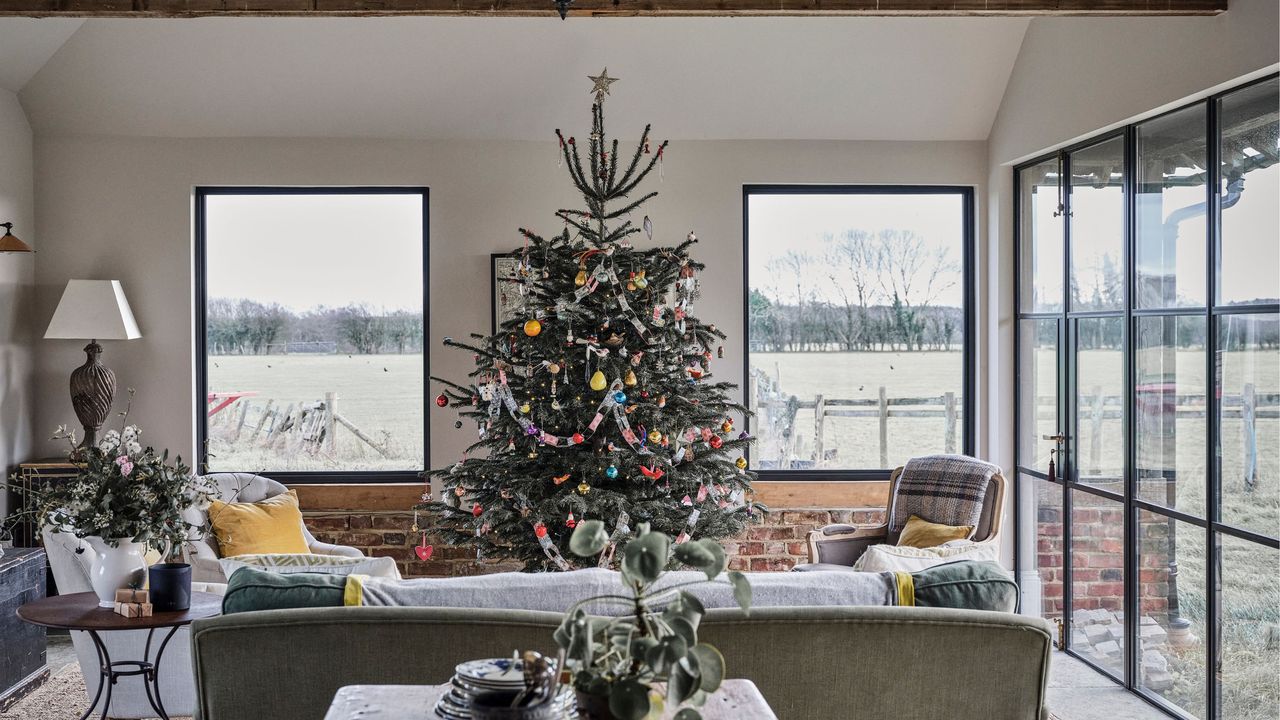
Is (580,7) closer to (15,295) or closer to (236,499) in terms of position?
(236,499)

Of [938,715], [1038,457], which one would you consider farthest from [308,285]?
[938,715]

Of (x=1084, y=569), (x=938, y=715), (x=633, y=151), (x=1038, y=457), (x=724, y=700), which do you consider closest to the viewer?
(x=724, y=700)

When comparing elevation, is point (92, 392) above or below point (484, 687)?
above

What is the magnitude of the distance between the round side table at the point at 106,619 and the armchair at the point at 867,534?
239 cm

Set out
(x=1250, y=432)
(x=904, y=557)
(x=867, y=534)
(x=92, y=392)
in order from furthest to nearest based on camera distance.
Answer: (x=92, y=392) < (x=867, y=534) < (x=1250, y=432) < (x=904, y=557)

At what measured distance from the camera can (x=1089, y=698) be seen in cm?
418

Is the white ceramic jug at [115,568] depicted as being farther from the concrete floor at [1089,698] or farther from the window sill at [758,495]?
the concrete floor at [1089,698]

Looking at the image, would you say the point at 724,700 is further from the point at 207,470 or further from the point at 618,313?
the point at 207,470

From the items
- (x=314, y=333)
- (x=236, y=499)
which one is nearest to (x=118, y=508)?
(x=236, y=499)

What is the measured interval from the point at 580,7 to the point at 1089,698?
134 inches

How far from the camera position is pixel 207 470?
558 centimetres

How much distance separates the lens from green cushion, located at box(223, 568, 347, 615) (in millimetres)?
2266

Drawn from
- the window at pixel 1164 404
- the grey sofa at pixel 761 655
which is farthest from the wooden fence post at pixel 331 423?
the window at pixel 1164 404

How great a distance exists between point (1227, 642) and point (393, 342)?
13.9ft
